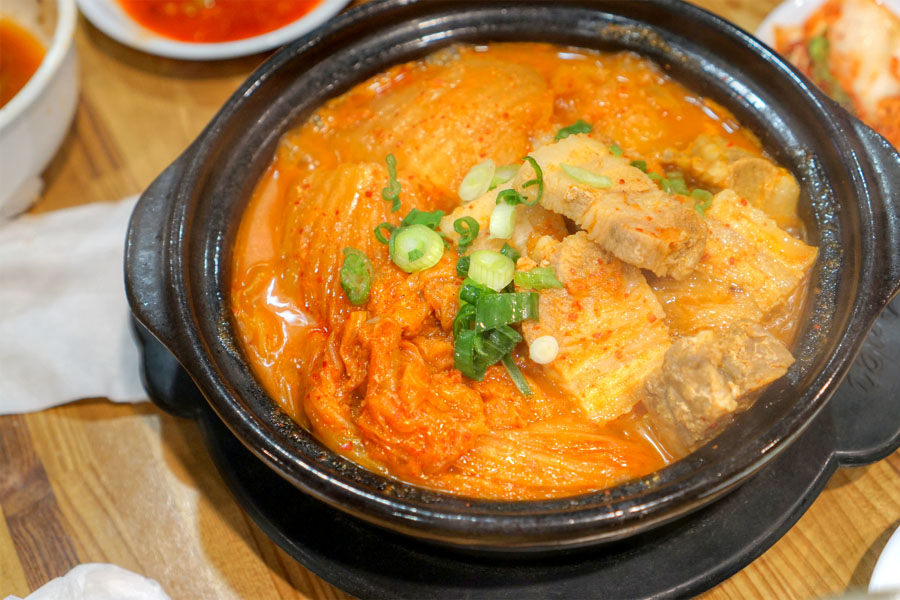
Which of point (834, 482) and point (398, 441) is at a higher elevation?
point (834, 482)

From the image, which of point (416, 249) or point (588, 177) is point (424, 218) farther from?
point (588, 177)

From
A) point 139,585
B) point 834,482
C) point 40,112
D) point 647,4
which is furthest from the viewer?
point 40,112

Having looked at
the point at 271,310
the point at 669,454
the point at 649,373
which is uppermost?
the point at 649,373

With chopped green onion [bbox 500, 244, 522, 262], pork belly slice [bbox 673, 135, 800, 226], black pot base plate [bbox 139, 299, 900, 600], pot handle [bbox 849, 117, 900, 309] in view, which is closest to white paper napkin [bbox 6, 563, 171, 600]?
black pot base plate [bbox 139, 299, 900, 600]

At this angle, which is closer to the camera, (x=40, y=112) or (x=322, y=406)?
(x=322, y=406)

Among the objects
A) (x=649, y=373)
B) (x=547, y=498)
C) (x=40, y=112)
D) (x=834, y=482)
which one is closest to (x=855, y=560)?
(x=834, y=482)

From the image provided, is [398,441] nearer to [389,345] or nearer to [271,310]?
[389,345]

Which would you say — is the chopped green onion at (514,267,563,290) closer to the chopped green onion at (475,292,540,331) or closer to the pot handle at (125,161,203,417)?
the chopped green onion at (475,292,540,331)
